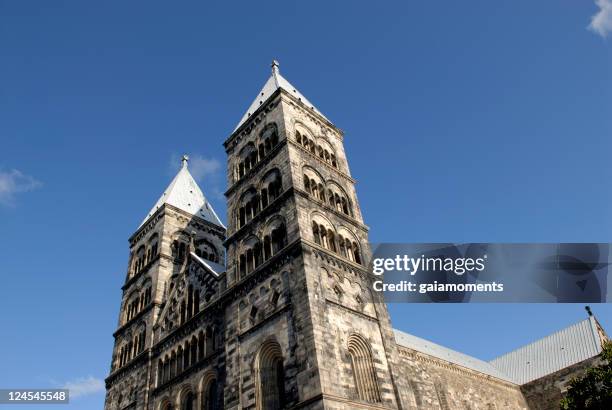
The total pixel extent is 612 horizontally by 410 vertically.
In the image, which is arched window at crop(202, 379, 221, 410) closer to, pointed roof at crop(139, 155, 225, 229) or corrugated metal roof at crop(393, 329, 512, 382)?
corrugated metal roof at crop(393, 329, 512, 382)

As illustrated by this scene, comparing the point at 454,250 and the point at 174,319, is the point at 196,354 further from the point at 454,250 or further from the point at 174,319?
the point at 454,250

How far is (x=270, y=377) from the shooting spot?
2339 centimetres

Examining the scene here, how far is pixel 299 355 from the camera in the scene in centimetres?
2180

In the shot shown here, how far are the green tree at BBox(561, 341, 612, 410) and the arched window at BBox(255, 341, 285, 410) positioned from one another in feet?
46.0

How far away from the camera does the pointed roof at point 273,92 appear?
36716 mm

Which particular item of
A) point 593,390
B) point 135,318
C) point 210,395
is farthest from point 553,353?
point 135,318

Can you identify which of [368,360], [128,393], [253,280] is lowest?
[368,360]

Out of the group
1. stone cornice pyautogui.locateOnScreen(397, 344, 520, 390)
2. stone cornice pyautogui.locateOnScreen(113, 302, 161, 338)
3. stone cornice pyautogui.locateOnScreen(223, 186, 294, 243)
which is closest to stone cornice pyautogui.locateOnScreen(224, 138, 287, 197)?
stone cornice pyautogui.locateOnScreen(223, 186, 294, 243)

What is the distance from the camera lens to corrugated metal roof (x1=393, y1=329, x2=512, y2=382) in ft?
140

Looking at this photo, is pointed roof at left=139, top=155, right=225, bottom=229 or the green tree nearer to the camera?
the green tree

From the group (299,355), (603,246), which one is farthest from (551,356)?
(299,355)

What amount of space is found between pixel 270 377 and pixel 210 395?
229 inches

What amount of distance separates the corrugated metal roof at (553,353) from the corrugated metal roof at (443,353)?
1.91 m

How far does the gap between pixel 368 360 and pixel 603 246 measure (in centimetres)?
1443
